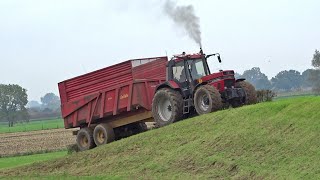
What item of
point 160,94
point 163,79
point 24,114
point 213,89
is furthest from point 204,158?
Answer: point 24,114

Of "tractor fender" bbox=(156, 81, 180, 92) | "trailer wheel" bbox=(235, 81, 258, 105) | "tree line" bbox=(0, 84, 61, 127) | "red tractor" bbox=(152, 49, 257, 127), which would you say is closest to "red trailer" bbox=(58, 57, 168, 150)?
"tractor fender" bbox=(156, 81, 180, 92)

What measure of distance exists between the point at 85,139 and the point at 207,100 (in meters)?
6.40

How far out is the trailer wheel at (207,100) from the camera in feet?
52.3

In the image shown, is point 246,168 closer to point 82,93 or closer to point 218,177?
point 218,177

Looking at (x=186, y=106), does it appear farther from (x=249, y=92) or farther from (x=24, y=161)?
(x=24, y=161)

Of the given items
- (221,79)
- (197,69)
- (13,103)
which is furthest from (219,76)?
(13,103)

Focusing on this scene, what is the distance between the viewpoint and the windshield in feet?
58.7

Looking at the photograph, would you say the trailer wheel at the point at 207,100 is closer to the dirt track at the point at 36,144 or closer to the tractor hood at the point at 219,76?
the tractor hood at the point at 219,76

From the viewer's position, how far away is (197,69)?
18.1 meters

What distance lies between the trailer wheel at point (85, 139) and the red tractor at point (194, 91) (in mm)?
3472

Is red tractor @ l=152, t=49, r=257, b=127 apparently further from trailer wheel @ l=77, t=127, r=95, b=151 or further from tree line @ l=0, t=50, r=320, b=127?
tree line @ l=0, t=50, r=320, b=127

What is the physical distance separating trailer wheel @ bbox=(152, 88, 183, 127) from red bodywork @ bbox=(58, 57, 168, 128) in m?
0.76

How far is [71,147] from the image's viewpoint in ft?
70.0

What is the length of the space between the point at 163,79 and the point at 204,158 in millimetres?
7595
